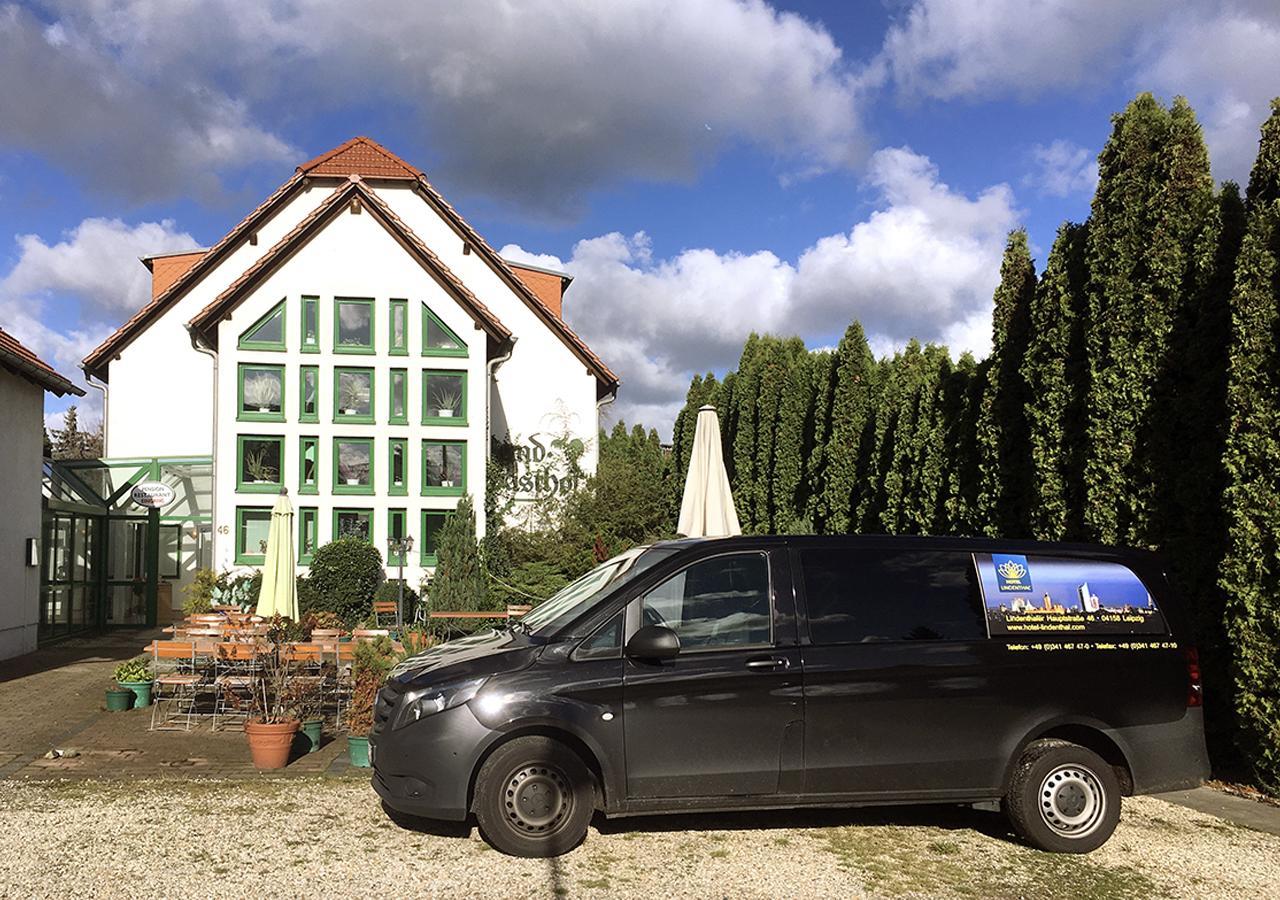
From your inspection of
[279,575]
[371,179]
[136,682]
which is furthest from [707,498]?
[371,179]

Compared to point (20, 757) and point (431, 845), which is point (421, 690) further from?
point (20, 757)

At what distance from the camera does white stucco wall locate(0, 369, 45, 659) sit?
53.4 feet

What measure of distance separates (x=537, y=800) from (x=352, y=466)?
2010cm

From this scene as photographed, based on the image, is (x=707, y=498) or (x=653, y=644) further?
(x=707, y=498)

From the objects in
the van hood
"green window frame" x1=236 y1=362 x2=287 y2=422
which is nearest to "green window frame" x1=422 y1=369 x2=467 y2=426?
"green window frame" x1=236 y1=362 x2=287 y2=422

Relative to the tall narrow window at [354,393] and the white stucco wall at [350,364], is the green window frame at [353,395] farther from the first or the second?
the white stucco wall at [350,364]

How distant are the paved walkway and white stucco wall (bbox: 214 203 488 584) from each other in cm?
1085

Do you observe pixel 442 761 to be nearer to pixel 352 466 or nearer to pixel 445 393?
pixel 352 466

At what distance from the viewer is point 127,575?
75.6 ft

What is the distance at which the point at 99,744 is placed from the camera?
378 inches

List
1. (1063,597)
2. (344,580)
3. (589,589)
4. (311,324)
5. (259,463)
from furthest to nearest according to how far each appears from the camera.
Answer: (311,324) < (259,463) < (344,580) < (589,589) < (1063,597)

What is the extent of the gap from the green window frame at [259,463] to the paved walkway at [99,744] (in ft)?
35.3

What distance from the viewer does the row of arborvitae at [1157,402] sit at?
8.00m

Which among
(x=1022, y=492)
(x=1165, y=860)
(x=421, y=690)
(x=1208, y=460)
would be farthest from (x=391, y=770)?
(x=1022, y=492)
